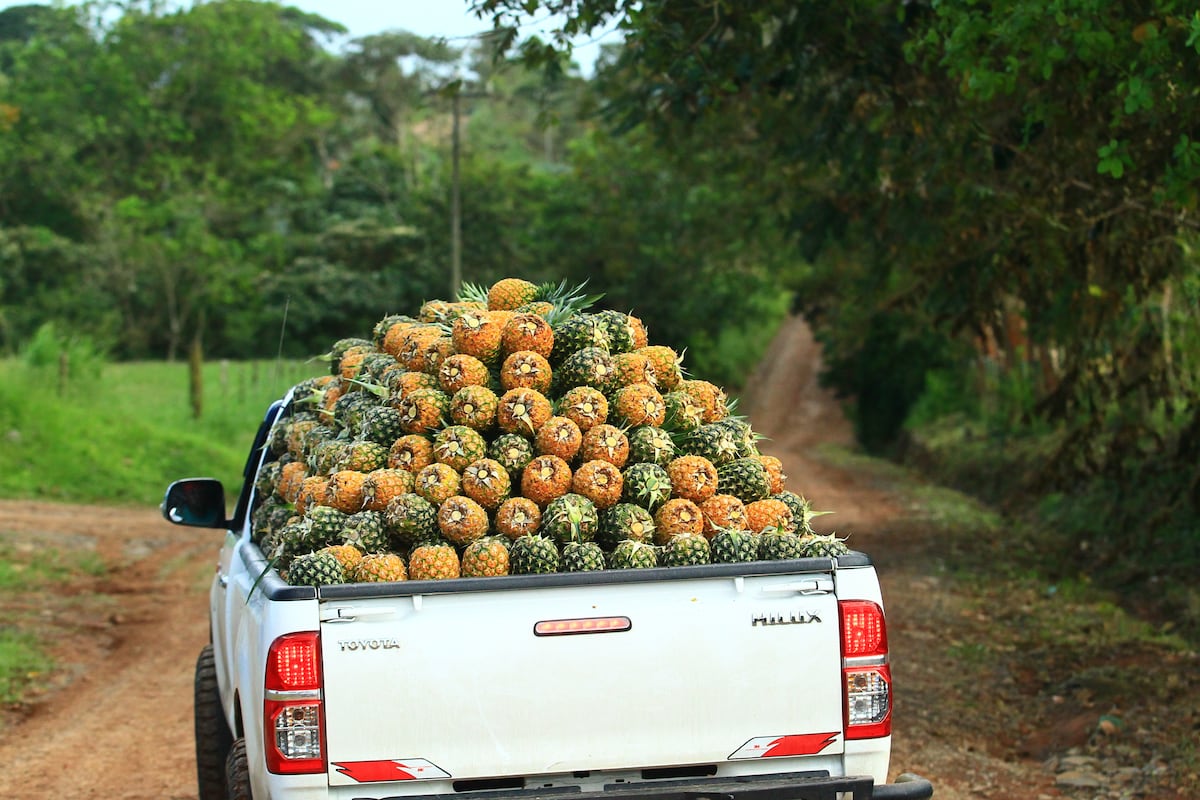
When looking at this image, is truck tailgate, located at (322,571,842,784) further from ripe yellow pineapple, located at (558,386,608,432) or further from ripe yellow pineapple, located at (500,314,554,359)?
ripe yellow pineapple, located at (500,314,554,359)

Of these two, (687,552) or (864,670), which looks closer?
(864,670)

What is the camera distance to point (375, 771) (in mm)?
3766

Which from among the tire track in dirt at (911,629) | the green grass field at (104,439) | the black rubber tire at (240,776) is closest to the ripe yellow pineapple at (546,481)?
the tire track in dirt at (911,629)

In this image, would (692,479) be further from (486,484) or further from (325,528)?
(325,528)

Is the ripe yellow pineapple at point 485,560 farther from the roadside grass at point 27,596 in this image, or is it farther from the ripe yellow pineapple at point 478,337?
the roadside grass at point 27,596

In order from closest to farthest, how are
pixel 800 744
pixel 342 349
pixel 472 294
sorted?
pixel 800 744 < pixel 472 294 < pixel 342 349

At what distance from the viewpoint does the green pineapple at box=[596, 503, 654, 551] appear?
14.4 feet

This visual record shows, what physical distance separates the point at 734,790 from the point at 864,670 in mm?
502

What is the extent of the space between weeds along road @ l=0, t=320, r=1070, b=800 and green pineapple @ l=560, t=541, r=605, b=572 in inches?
74.3

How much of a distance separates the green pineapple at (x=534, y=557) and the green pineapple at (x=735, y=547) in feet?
1.67

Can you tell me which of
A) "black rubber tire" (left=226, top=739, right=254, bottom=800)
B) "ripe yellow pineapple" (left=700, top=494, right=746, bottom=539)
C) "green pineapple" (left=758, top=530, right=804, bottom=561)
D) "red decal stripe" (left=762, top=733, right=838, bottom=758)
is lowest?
"black rubber tire" (left=226, top=739, right=254, bottom=800)

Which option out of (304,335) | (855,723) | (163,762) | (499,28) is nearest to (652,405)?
(855,723)

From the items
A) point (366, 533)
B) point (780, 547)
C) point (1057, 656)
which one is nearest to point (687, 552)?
point (780, 547)

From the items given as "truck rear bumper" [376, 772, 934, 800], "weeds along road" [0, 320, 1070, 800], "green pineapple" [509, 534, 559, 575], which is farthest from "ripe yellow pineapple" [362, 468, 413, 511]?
"weeds along road" [0, 320, 1070, 800]
